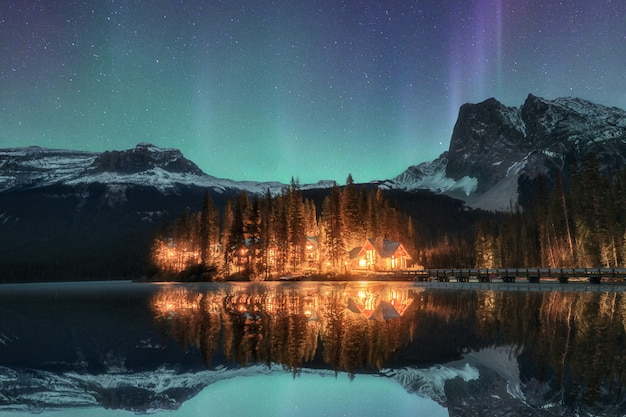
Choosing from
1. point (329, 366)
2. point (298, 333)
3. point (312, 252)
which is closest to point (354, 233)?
point (312, 252)

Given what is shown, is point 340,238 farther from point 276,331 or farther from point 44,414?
point 44,414

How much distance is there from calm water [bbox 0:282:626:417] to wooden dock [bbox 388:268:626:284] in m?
25.0

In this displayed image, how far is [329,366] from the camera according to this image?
17.4m

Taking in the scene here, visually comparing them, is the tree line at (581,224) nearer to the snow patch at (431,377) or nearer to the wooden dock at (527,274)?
the wooden dock at (527,274)

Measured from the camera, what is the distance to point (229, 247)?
98875 millimetres

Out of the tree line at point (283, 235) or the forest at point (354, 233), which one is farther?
the tree line at point (283, 235)

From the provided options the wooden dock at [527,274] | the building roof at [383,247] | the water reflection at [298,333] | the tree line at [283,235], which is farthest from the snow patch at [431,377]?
the building roof at [383,247]

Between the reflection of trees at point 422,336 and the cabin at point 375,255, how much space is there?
59.4 m

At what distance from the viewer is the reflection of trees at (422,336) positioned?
53.0 ft

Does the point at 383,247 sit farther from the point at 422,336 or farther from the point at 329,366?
the point at 329,366

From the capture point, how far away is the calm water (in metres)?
13.8

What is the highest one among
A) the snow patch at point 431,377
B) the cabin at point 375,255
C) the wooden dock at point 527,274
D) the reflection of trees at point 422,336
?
the cabin at point 375,255

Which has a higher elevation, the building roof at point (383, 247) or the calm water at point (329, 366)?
the building roof at point (383, 247)

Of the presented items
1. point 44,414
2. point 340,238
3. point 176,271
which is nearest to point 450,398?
point 44,414
